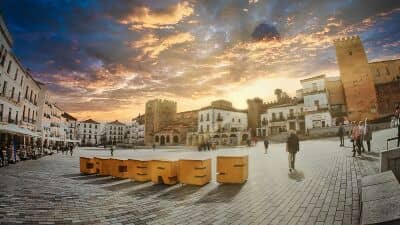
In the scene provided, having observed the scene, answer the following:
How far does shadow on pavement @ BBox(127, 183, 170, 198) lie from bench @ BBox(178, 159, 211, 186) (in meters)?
0.65

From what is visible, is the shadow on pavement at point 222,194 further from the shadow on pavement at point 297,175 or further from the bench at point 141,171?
the bench at point 141,171

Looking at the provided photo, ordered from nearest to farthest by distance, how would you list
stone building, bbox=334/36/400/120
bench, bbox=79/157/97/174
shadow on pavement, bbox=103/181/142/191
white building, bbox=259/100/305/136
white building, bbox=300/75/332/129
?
shadow on pavement, bbox=103/181/142/191 → bench, bbox=79/157/97/174 → stone building, bbox=334/36/400/120 → white building, bbox=300/75/332/129 → white building, bbox=259/100/305/136

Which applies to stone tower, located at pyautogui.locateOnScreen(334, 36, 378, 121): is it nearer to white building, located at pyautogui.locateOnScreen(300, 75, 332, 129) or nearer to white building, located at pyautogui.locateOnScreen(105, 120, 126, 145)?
white building, located at pyautogui.locateOnScreen(300, 75, 332, 129)

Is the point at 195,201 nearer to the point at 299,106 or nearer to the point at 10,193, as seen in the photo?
the point at 10,193

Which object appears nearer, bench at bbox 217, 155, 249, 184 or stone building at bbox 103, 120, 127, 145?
bench at bbox 217, 155, 249, 184

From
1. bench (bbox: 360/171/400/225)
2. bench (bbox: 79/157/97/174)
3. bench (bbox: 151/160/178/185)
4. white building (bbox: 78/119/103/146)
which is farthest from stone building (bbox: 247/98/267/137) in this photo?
white building (bbox: 78/119/103/146)

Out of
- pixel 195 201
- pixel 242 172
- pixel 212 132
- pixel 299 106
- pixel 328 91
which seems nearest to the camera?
pixel 195 201

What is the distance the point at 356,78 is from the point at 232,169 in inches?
1323

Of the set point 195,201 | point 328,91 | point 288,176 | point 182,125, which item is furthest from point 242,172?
point 182,125

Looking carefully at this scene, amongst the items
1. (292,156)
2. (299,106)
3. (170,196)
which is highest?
(299,106)

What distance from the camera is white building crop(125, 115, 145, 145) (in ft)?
358

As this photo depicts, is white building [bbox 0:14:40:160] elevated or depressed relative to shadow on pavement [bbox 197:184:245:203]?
elevated

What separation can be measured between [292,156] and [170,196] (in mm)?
5500

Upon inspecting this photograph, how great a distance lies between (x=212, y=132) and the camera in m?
58.0
